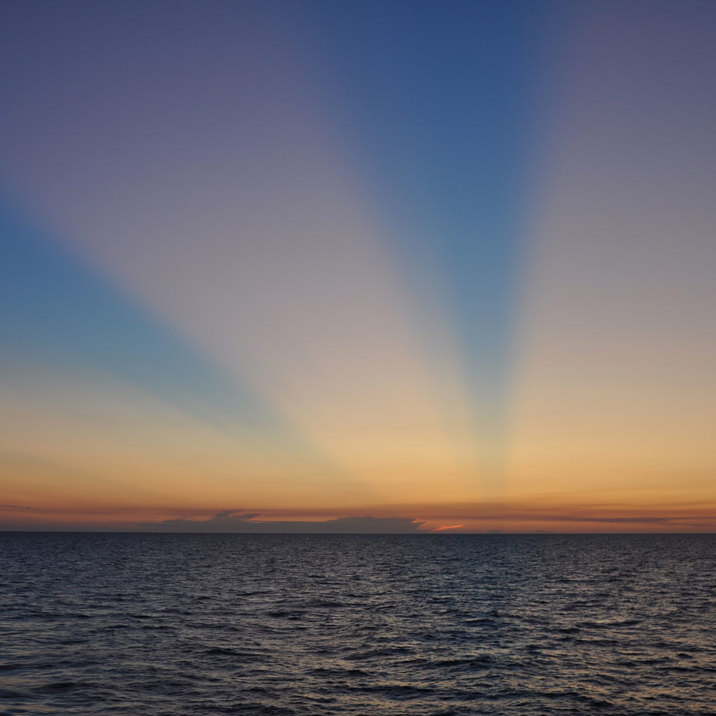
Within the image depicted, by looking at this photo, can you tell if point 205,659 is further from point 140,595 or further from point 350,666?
point 140,595

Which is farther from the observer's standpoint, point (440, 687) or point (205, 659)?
point (205, 659)

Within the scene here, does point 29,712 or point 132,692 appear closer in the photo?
point 29,712

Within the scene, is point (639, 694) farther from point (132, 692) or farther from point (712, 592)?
point (712, 592)

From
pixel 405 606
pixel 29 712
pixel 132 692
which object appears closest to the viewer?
pixel 29 712

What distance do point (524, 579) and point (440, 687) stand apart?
64.3 meters

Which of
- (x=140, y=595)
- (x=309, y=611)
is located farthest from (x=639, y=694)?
(x=140, y=595)

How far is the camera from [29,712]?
80.8 ft

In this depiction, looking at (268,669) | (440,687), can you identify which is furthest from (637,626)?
(268,669)

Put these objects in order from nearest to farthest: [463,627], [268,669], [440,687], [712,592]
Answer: [440,687]
[268,669]
[463,627]
[712,592]

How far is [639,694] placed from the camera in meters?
29.3

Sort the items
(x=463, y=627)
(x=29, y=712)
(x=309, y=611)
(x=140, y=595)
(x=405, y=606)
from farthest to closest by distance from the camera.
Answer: (x=140, y=595)
(x=405, y=606)
(x=309, y=611)
(x=463, y=627)
(x=29, y=712)

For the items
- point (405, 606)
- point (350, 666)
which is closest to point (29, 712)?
point (350, 666)

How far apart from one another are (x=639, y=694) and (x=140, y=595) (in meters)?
50.0

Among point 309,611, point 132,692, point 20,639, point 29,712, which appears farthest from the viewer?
point 309,611
